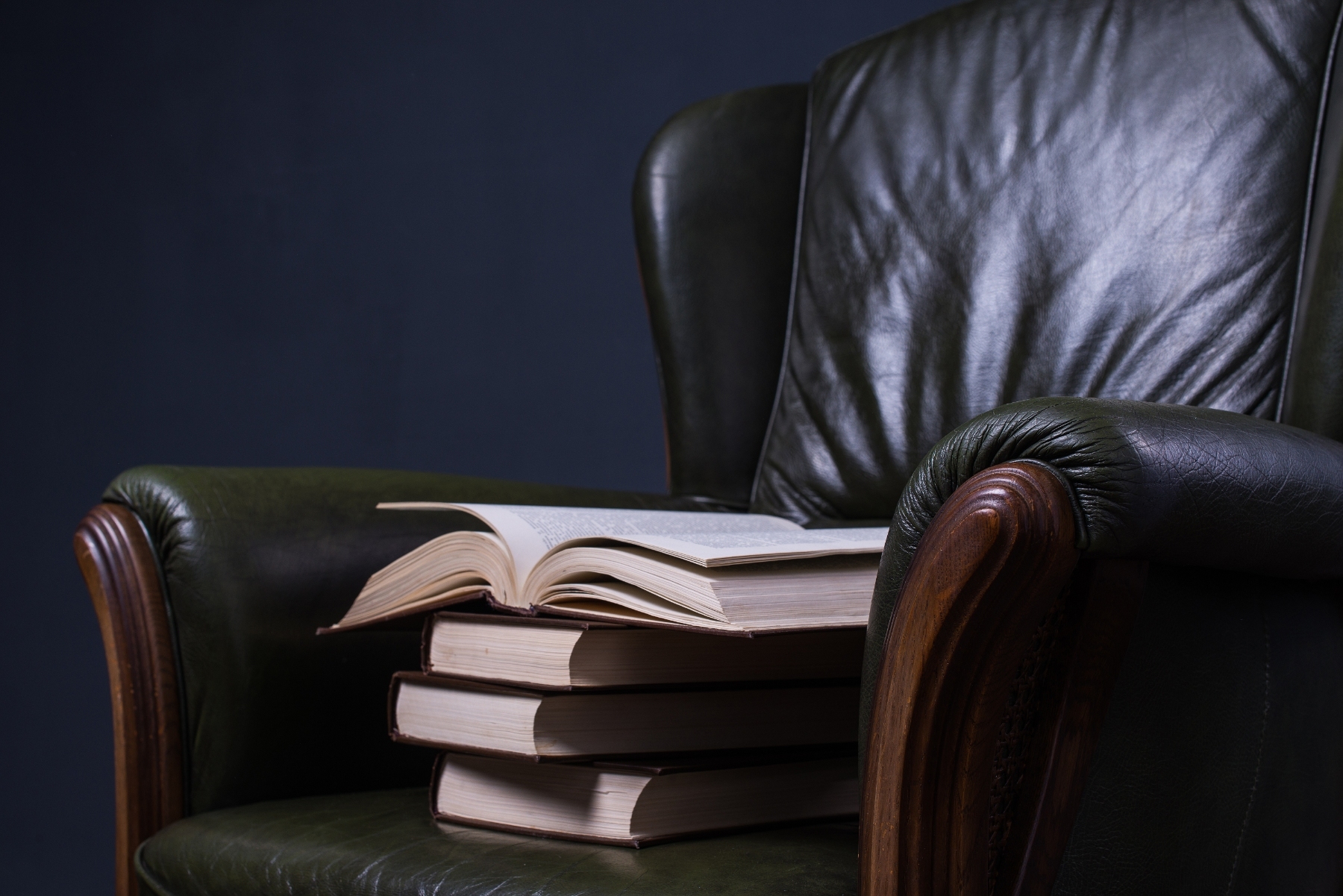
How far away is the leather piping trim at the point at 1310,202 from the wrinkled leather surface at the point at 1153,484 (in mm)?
412

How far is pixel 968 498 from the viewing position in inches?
20.7

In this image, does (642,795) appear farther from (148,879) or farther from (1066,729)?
(148,879)

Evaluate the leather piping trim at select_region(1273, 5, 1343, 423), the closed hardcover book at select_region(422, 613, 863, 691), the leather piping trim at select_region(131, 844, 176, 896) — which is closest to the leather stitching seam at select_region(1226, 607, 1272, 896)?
the closed hardcover book at select_region(422, 613, 863, 691)

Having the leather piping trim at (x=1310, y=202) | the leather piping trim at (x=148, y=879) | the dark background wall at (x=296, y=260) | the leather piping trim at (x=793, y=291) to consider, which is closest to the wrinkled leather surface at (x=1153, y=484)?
the leather piping trim at (x=1310, y=202)

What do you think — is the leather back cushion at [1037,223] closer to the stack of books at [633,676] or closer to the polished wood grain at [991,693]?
the stack of books at [633,676]

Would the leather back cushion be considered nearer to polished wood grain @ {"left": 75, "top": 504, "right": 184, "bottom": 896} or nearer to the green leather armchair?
the green leather armchair

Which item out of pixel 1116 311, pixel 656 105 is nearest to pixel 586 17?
pixel 656 105

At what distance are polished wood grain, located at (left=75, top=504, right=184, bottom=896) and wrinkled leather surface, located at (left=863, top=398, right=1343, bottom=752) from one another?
2.04 ft

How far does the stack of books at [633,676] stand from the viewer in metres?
0.69

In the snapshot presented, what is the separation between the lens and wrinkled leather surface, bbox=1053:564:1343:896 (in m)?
0.57

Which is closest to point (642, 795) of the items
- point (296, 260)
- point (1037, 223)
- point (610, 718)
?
point (610, 718)

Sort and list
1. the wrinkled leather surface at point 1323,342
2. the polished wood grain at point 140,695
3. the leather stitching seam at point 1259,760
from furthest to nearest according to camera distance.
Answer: the polished wood grain at point 140,695, the wrinkled leather surface at point 1323,342, the leather stitching seam at point 1259,760

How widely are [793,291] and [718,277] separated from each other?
0.09 m

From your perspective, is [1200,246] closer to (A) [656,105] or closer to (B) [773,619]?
(B) [773,619]
